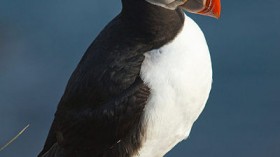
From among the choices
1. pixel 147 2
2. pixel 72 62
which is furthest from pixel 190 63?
pixel 72 62

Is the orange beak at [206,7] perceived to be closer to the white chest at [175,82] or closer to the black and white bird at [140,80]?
the black and white bird at [140,80]

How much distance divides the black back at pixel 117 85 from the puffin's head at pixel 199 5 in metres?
0.02

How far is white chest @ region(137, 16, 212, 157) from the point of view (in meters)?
2.66

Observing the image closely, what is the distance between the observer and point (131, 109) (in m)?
2.71

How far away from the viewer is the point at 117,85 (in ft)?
8.82

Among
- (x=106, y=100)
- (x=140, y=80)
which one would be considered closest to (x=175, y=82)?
(x=140, y=80)

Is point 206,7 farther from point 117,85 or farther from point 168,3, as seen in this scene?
point 117,85

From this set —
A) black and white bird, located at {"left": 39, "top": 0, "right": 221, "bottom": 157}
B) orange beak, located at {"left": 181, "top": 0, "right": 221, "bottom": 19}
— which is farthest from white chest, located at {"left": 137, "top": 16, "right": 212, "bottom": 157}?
orange beak, located at {"left": 181, "top": 0, "right": 221, "bottom": 19}

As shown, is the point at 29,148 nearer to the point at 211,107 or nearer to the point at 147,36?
the point at 211,107

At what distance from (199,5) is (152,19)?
0.47 feet

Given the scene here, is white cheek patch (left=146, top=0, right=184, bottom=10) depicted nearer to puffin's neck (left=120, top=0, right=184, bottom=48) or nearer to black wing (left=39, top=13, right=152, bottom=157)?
puffin's neck (left=120, top=0, right=184, bottom=48)

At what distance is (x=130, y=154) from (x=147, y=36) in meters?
0.38

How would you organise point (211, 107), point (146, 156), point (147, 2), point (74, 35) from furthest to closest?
point (74, 35) < point (211, 107) < point (146, 156) < point (147, 2)

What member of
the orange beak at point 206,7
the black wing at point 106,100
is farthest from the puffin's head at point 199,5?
the black wing at point 106,100
